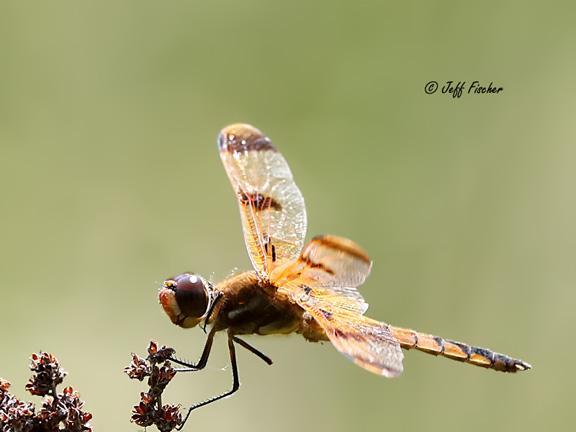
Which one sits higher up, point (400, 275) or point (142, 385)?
point (400, 275)

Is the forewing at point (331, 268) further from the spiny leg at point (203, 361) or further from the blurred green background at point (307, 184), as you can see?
the blurred green background at point (307, 184)

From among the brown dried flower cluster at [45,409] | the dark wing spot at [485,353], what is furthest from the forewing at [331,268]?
the brown dried flower cluster at [45,409]

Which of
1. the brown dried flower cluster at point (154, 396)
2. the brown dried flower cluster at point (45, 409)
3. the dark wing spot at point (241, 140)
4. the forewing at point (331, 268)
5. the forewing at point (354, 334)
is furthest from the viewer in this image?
the dark wing spot at point (241, 140)

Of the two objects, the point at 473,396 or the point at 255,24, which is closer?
the point at 473,396

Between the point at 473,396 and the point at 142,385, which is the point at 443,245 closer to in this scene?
the point at 473,396

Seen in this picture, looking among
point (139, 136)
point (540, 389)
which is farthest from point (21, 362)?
point (540, 389)

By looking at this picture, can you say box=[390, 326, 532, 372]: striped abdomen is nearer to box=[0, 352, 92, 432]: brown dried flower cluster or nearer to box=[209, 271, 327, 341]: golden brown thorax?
box=[209, 271, 327, 341]: golden brown thorax

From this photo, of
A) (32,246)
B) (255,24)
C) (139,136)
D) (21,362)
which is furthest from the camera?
(255,24)

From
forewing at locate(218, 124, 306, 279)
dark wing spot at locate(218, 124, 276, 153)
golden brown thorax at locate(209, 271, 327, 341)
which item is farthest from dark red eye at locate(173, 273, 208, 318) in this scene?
dark wing spot at locate(218, 124, 276, 153)
